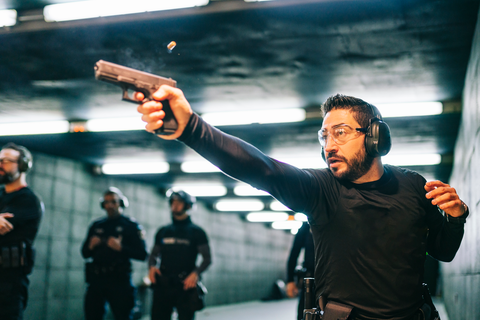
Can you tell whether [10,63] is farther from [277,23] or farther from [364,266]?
[364,266]

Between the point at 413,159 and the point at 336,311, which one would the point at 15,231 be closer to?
the point at 336,311

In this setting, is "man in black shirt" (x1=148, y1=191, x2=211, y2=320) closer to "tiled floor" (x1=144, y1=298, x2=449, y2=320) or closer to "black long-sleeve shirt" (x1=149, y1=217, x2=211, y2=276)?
"black long-sleeve shirt" (x1=149, y1=217, x2=211, y2=276)

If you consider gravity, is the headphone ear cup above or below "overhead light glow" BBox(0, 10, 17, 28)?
below

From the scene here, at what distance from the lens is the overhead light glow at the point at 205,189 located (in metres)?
12.4

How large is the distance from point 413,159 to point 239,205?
23.3 feet

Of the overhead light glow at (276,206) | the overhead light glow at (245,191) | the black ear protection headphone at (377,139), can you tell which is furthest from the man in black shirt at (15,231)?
A: the overhead light glow at (276,206)

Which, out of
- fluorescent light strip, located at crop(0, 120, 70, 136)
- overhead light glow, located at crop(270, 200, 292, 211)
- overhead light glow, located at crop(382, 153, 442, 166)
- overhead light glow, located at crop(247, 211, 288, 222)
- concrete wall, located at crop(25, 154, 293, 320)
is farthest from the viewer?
overhead light glow, located at crop(247, 211, 288, 222)

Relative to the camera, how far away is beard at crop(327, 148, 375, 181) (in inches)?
80.7

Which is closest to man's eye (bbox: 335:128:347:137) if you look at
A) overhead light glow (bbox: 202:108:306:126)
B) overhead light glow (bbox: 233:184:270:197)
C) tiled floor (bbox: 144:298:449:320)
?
overhead light glow (bbox: 202:108:306:126)

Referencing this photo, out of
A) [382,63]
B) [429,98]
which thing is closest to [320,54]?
[382,63]

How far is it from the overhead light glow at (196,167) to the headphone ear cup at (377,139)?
7.73 m

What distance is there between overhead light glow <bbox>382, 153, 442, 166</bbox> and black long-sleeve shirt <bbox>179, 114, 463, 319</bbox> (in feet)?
24.0

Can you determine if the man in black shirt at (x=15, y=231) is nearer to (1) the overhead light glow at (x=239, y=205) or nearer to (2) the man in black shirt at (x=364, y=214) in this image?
(2) the man in black shirt at (x=364, y=214)

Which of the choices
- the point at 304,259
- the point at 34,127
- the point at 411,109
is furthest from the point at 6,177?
the point at 411,109
